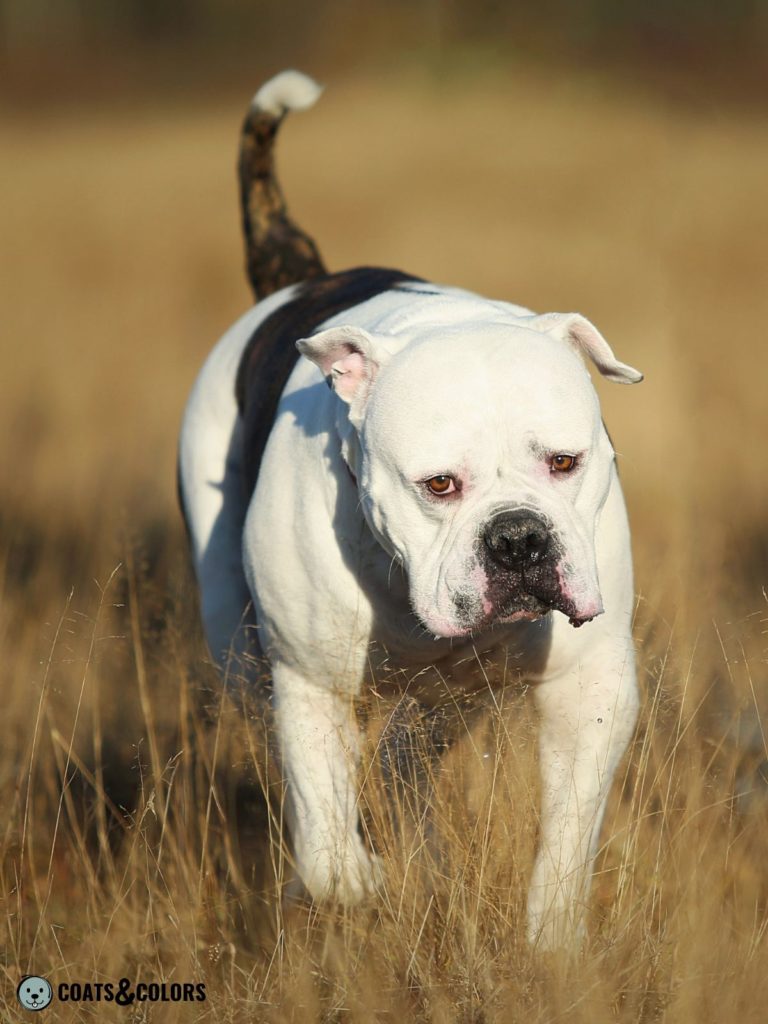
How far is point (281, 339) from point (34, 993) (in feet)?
7.64

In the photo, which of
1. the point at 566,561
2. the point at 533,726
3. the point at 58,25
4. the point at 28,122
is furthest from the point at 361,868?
the point at 58,25

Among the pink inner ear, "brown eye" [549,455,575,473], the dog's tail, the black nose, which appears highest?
the dog's tail

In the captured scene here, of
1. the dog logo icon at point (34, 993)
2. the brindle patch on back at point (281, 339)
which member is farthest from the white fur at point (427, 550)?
the dog logo icon at point (34, 993)

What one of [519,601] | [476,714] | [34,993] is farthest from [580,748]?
[34,993]

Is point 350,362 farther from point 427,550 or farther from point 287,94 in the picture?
point 287,94

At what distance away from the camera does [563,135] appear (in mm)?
23250

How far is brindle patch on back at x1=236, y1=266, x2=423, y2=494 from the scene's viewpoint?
15.4ft

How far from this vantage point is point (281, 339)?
4.91 m

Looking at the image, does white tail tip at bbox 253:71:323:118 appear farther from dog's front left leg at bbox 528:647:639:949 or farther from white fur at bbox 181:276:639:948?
dog's front left leg at bbox 528:647:639:949

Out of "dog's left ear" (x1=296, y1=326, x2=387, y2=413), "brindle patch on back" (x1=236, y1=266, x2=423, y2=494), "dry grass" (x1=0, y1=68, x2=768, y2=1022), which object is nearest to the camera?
"dry grass" (x1=0, y1=68, x2=768, y2=1022)

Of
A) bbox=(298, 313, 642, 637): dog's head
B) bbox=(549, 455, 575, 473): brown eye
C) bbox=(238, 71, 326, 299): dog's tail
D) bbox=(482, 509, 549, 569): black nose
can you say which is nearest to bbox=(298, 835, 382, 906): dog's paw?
bbox=(298, 313, 642, 637): dog's head

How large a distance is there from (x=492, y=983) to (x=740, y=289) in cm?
1225

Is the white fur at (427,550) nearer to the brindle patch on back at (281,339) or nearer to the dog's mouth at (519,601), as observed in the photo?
the dog's mouth at (519,601)

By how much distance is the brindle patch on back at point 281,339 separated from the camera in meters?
4.68
